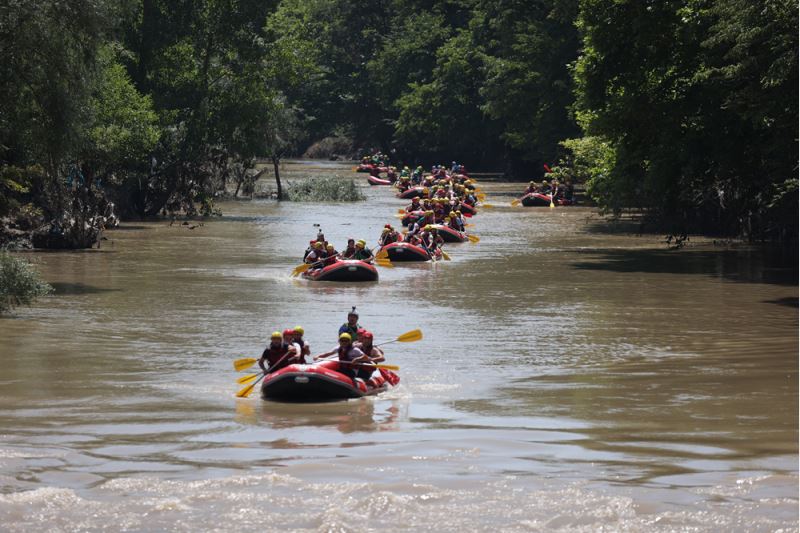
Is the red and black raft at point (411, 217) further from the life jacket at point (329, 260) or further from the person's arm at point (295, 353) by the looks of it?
the person's arm at point (295, 353)

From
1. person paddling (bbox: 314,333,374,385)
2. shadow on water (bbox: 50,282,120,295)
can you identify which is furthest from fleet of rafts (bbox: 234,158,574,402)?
shadow on water (bbox: 50,282,120,295)

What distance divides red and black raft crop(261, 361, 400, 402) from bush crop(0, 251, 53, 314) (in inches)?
379

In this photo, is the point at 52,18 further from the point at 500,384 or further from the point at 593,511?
the point at 593,511

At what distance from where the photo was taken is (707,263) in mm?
37938

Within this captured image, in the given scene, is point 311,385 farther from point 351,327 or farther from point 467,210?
point 467,210

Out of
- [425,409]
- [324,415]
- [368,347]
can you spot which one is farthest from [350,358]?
[324,415]

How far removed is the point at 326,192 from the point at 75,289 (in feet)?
125

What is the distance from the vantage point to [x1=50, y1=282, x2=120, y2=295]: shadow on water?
101 feet

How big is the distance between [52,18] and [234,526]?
55.2ft

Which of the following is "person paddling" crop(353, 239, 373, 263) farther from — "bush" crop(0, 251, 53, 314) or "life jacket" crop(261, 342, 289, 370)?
"life jacket" crop(261, 342, 289, 370)

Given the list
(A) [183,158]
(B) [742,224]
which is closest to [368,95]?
(A) [183,158]

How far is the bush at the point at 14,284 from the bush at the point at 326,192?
4112 cm

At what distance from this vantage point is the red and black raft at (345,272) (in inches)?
1331

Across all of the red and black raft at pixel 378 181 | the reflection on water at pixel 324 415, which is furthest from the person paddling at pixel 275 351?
the red and black raft at pixel 378 181
